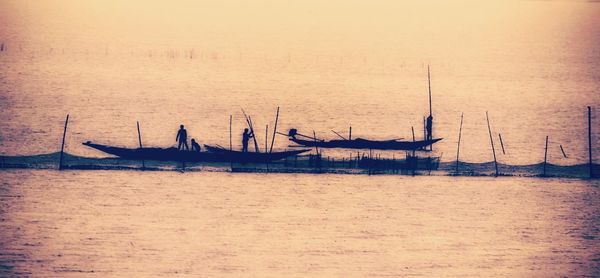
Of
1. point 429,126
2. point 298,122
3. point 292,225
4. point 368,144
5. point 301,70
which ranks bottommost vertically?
point 292,225

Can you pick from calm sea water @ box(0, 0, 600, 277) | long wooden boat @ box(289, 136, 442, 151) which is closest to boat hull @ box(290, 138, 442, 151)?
long wooden boat @ box(289, 136, 442, 151)

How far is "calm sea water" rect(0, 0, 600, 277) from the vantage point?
8.59 m

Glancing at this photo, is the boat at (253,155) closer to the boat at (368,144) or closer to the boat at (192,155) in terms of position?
the boat at (192,155)

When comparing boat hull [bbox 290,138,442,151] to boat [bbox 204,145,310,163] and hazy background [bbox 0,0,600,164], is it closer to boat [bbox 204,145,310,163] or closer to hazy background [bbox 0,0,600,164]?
hazy background [bbox 0,0,600,164]

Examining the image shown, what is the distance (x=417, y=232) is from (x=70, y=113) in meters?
8.92

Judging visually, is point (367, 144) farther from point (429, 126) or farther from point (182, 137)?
point (182, 137)

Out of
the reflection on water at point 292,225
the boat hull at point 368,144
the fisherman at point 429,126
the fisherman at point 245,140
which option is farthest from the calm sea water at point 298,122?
the fisherman at point 245,140

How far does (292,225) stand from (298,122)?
461 cm

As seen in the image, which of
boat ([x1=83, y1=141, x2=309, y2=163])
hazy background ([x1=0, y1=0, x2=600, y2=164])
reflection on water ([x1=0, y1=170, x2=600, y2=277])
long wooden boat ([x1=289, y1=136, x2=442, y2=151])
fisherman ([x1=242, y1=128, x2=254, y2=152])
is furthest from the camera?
hazy background ([x1=0, y1=0, x2=600, y2=164])

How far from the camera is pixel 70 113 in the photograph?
44.1 ft

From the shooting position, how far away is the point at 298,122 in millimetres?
13547

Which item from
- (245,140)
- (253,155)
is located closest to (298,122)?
(245,140)

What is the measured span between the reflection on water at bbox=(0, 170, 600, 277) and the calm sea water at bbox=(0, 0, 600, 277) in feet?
0.12

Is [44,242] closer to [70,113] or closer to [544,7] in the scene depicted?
[70,113]
